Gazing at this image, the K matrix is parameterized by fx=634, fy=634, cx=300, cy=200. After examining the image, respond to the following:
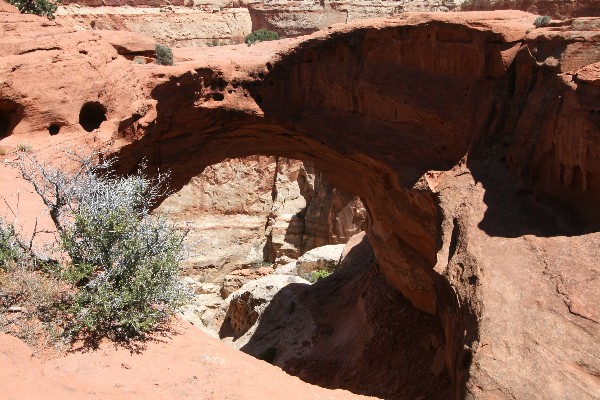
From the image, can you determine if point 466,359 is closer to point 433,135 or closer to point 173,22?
point 433,135

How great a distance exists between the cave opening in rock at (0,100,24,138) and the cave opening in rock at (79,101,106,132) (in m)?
1.22

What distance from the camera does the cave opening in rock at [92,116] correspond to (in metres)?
13.5

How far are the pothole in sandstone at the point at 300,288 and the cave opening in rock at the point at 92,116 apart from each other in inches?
140

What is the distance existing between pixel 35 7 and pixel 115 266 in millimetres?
13827

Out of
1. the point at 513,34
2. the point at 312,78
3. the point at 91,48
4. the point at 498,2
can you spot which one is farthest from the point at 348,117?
the point at 498,2

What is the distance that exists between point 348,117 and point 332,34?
1944 mm

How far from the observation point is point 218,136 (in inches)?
642

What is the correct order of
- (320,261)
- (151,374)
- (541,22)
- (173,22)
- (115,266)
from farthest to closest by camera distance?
(173,22), (320,261), (541,22), (115,266), (151,374)

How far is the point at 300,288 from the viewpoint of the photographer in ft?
65.4

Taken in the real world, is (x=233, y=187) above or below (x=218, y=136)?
below

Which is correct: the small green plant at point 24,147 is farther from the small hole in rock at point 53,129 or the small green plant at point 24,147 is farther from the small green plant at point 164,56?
the small green plant at point 164,56

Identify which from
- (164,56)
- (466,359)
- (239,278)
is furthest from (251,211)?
(466,359)

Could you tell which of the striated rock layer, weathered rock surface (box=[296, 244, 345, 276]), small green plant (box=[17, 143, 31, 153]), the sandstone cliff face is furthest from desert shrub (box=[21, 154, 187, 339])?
the sandstone cliff face

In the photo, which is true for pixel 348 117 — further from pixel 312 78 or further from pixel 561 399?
pixel 561 399
